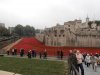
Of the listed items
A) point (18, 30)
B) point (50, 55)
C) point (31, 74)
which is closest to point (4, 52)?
point (50, 55)

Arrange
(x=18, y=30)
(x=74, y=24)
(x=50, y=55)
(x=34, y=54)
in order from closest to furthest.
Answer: (x=34, y=54), (x=50, y=55), (x=74, y=24), (x=18, y=30)

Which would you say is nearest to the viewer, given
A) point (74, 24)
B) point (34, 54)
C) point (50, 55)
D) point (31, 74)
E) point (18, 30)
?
point (31, 74)

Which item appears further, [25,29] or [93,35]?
[25,29]

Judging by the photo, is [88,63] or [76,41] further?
[76,41]

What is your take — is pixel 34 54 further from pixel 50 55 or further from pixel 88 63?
pixel 88 63

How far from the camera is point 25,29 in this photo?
189 metres

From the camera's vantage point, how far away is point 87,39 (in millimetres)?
81688

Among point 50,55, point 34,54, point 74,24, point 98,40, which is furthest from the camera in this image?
Result: point 74,24

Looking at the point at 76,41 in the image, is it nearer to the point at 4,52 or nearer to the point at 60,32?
the point at 60,32

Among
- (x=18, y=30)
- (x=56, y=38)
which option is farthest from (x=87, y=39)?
(x=18, y=30)

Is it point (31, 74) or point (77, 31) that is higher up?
point (77, 31)

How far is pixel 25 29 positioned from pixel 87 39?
110 meters

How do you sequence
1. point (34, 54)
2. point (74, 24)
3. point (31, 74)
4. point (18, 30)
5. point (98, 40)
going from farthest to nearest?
point (18, 30)
point (74, 24)
point (98, 40)
point (34, 54)
point (31, 74)

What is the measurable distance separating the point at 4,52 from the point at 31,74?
37.9 metres
